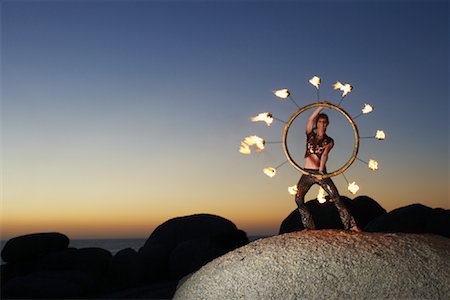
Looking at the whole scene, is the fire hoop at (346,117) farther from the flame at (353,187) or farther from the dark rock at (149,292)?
the dark rock at (149,292)

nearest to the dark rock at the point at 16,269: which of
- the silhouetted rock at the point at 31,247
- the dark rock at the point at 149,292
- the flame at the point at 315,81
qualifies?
the silhouetted rock at the point at 31,247

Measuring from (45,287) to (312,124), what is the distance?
284 inches

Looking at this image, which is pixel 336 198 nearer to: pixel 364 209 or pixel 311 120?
pixel 311 120

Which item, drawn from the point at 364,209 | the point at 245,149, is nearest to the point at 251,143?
the point at 245,149

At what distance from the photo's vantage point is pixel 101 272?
13461mm

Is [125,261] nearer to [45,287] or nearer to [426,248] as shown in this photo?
[45,287]

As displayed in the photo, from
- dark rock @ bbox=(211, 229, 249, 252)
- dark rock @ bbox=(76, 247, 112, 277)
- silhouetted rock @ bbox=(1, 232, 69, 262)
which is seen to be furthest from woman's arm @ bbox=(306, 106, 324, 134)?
silhouetted rock @ bbox=(1, 232, 69, 262)

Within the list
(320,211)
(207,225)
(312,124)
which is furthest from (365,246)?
(207,225)

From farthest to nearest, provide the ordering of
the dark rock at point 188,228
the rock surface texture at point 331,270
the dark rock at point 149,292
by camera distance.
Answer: the dark rock at point 188,228 < the dark rock at point 149,292 < the rock surface texture at point 331,270

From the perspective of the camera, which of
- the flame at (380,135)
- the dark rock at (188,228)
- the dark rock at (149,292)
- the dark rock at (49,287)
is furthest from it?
the dark rock at (188,228)

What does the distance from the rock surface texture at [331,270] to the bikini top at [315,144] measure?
1035 mm

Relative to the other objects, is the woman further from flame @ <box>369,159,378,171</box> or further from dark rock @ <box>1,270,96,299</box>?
dark rock @ <box>1,270,96,299</box>

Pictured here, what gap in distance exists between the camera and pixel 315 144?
7309 millimetres

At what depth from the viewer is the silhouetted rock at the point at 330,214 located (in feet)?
43.2
